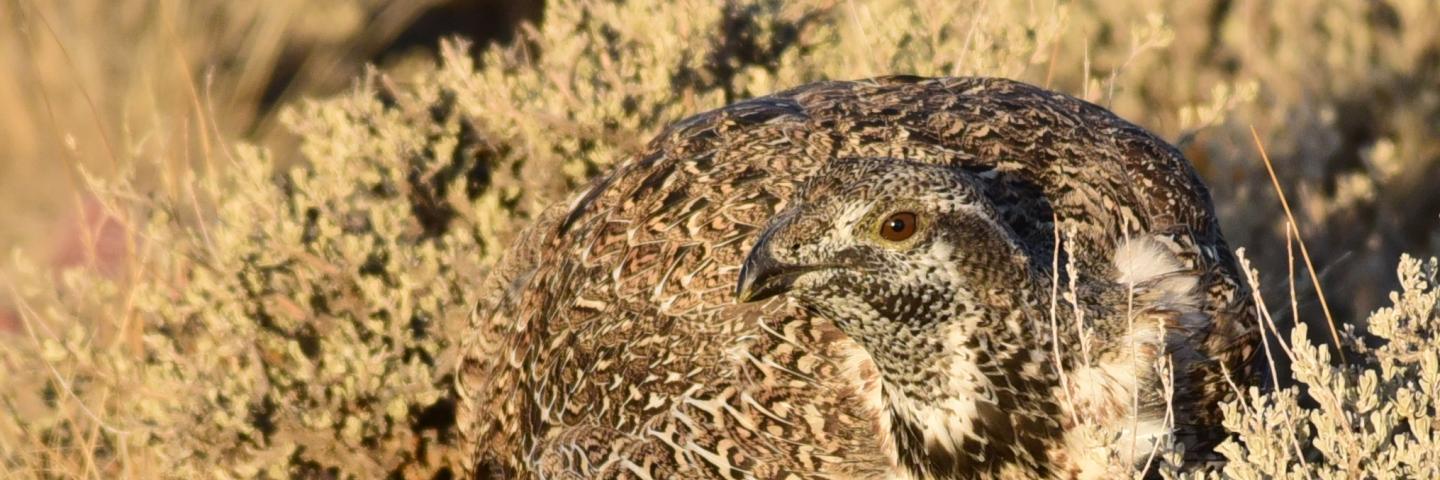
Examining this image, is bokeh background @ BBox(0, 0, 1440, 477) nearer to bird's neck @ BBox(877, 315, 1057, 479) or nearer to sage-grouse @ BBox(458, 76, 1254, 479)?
sage-grouse @ BBox(458, 76, 1254, 479)

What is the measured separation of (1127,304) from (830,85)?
102 cm

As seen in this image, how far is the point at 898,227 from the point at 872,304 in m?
0.12

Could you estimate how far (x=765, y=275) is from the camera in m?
2.46

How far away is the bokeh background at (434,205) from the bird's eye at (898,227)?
154 centimetres

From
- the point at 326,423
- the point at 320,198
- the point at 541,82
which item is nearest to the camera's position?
the point at 326,423

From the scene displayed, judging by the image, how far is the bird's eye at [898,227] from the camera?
239 centimetres

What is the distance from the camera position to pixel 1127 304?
2.70 m

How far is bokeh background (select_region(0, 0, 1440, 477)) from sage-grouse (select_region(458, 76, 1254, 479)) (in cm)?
43

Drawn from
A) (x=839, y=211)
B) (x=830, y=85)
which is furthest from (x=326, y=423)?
(x=839, y=211)

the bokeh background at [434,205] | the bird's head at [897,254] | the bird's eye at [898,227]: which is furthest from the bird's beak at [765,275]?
the bokeh background at [434,205]

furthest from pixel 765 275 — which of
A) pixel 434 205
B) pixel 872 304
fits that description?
pixel 434 205

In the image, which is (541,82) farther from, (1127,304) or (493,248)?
(1127,304)

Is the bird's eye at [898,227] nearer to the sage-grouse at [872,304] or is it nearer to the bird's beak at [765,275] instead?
the sage-grouse at [872,304]

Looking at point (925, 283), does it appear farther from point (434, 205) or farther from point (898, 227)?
point (434, 205)
